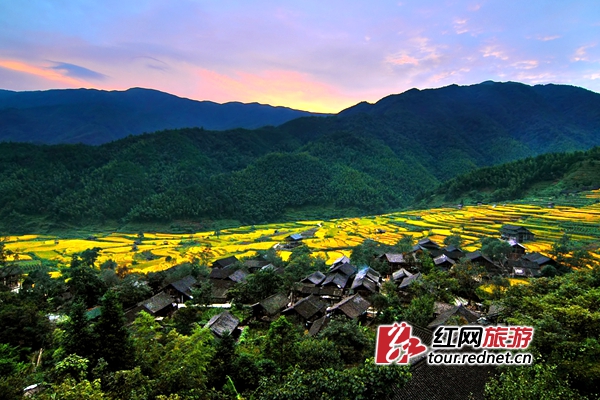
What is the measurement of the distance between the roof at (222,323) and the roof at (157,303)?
7355 mm

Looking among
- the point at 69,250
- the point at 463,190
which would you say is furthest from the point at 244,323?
the point at 463,190

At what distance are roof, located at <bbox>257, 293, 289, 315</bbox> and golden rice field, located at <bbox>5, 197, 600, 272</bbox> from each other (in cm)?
1780

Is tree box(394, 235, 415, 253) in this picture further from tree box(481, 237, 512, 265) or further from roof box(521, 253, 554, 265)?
roof box(521, 253, 554, 265)

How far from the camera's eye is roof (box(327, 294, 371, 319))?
2261 cm

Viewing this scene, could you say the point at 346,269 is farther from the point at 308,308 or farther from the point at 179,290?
the point at 179,290

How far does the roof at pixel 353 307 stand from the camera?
22609 millimetres

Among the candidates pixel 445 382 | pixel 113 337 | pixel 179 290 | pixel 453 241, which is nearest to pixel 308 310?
pixel 445 382

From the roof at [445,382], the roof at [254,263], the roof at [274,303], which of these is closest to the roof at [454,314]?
the roof at [445,382]

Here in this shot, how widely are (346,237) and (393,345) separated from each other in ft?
148

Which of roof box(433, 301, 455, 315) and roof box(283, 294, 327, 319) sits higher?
roof box(433, 301, 455, 315)

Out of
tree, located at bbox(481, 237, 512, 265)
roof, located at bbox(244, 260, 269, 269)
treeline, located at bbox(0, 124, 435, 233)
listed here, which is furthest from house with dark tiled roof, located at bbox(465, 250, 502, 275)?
treeline, located at bbox(0, 124, 435, 233)

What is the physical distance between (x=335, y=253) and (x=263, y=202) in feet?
176

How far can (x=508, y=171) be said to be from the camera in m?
84.8

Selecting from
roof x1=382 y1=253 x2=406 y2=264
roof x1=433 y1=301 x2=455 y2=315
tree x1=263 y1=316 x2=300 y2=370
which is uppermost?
tree x1=263 y1=316 x2=300 y2=370
